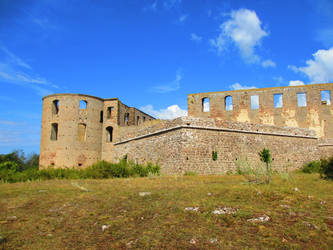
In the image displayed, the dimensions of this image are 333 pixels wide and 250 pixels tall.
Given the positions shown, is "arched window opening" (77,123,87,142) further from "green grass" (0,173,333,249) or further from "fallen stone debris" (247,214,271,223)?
"fallen stone debris" (247,214,271,223)

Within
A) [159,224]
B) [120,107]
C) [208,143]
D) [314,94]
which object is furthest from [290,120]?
[159,224]

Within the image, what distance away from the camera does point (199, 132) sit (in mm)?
15195

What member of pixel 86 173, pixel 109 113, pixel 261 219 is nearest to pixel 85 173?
pixel 86 173

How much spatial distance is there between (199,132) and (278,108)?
1154cm

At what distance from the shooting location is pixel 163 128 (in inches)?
651

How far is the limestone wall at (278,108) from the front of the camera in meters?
22.8

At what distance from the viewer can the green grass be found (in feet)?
15.5

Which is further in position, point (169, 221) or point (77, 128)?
point (77, 128)

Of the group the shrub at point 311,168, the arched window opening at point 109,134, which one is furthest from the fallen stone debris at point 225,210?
the arched window opening at point 109,134

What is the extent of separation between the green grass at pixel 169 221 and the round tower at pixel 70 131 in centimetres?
1849

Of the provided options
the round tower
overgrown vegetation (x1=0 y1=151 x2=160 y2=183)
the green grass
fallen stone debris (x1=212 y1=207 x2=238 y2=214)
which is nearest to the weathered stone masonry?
the round tower

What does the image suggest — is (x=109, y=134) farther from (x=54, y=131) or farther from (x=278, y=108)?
(x=278, y=108)

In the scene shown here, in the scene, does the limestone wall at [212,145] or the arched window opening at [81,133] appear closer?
the limestone wall at [212,145]

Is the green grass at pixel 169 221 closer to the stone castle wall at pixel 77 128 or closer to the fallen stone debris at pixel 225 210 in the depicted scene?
the fallen stone debris at pixel 225 210
